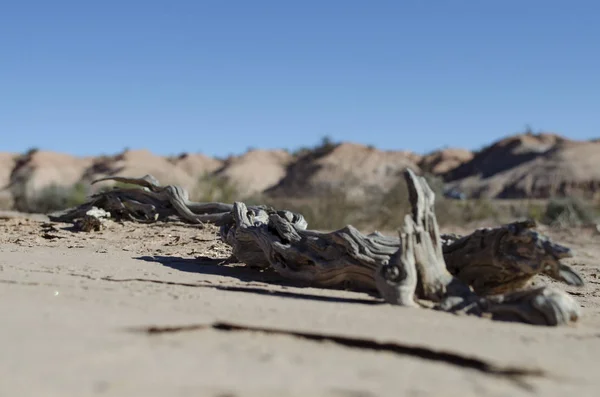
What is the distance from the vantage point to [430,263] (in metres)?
5.39

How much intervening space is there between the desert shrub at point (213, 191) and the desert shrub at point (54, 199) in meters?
3.84

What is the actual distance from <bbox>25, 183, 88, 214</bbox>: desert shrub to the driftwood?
13503 millimetres

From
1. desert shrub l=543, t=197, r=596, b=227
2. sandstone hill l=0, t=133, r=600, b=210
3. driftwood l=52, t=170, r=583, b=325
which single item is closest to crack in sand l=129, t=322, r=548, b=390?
driftwood l=52, t=170, r=583, b=325

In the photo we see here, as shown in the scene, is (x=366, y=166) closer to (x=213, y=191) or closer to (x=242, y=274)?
(x=213, y=191)

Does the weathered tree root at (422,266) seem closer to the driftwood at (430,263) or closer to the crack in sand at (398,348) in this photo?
the driftwood at (430,263)

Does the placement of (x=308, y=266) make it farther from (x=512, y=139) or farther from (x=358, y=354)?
(x=512, y=139)

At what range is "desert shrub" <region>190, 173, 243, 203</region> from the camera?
17.0 meters

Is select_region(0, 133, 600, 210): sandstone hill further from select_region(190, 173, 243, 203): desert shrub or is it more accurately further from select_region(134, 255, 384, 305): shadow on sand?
select_region(134, 255, 384, 305): shadow on sand

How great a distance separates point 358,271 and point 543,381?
2.64 m

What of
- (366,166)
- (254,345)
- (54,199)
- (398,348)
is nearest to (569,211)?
(54,199)

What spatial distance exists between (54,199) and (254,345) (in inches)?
679

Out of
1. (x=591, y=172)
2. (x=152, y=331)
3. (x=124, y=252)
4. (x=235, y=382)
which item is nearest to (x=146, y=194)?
(x=124, y=252)

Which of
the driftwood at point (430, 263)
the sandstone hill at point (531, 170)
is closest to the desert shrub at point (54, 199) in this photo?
the driftwood at point (430, 263)

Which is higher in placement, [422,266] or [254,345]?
[422,266]
